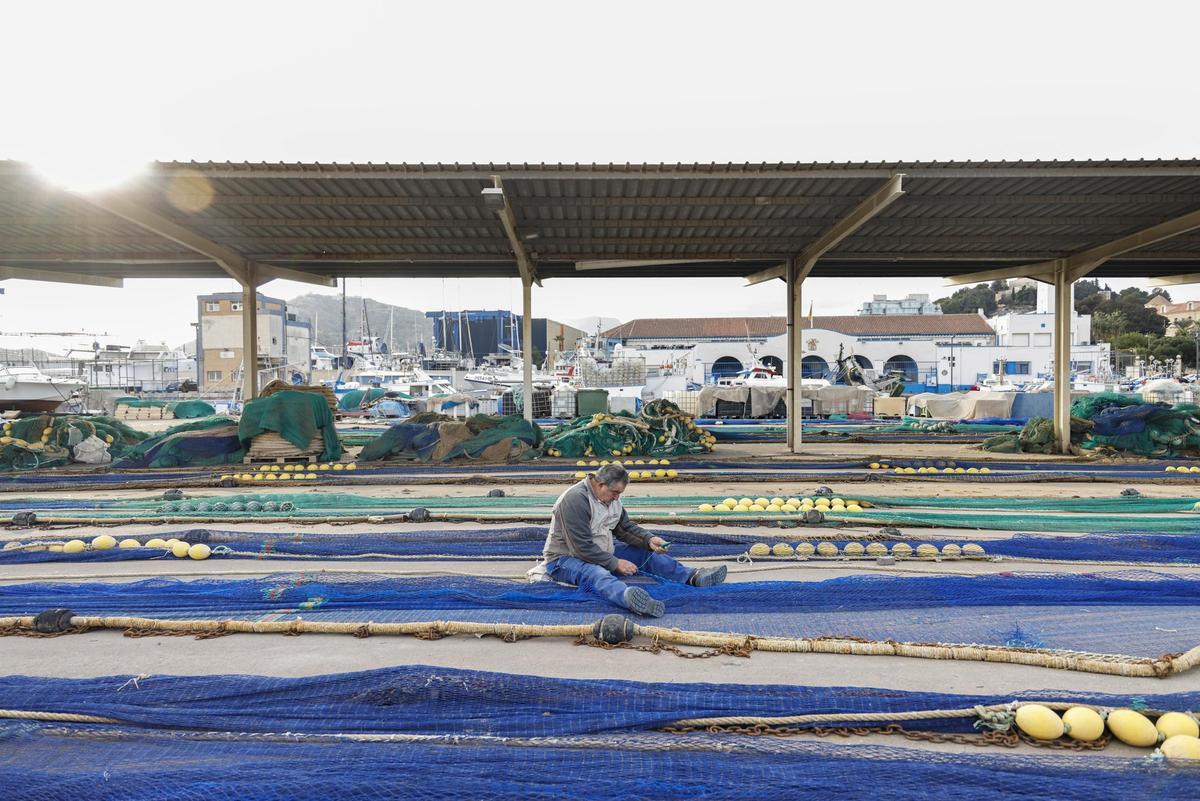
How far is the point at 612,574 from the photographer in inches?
198

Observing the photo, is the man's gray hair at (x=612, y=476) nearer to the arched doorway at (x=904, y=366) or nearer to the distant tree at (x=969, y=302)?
the arched doorway at (x=904, y=366)

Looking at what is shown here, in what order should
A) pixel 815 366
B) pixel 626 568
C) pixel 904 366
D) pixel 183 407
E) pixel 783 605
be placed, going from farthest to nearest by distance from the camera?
1. pixel 904 366
2. pixel 815 366
3. pixel 183 407
4. pixel 626 568
5. pixel 783 605

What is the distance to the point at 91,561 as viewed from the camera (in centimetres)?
623

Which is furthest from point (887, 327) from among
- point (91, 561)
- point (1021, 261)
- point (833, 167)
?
point (91, 561)

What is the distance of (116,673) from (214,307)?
173 ft

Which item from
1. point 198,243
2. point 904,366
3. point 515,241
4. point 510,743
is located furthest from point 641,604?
point 904,366

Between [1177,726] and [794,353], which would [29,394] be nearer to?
[794,353]

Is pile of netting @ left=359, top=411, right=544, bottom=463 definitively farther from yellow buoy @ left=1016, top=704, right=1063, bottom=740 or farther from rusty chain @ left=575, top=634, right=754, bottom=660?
yellow buoy @ left=1016, top=704, right=1063, bottom=740

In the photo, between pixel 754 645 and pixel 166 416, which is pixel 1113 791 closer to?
pixel 754 645

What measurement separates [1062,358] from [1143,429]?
6.25 feet

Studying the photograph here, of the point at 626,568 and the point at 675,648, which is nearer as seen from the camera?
the point at 675,648

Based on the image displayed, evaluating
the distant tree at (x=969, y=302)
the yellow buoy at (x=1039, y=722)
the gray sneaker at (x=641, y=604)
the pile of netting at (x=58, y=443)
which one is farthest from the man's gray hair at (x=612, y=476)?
the distant tree at (x=969, y=302)

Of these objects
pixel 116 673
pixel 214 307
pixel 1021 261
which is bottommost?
pixel 116 673

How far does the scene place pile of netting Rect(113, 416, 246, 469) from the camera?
12844 millimetres
